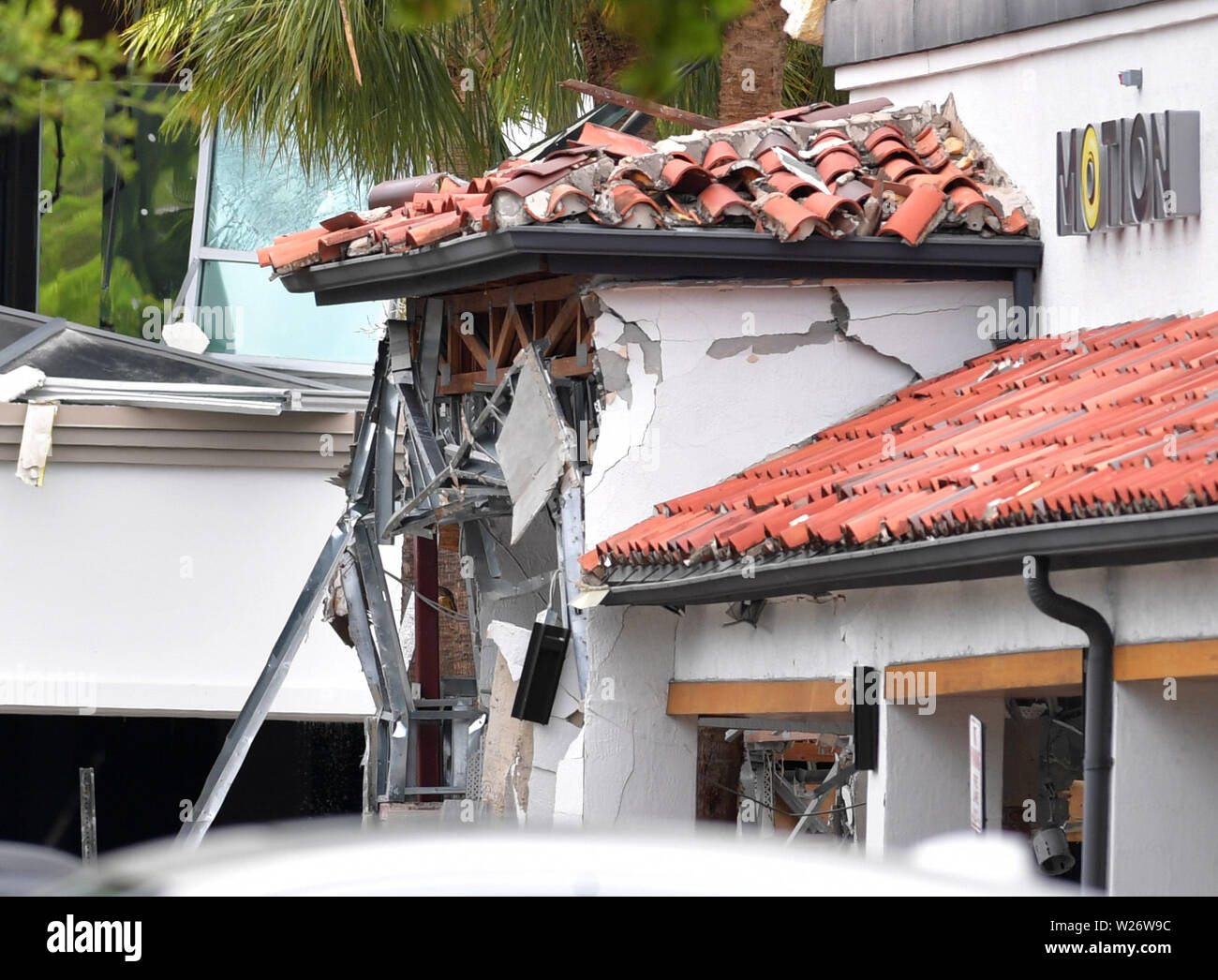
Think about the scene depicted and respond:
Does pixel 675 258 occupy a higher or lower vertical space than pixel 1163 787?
higher

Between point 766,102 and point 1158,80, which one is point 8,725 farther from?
point 1158,80

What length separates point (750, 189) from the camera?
9.07 meters

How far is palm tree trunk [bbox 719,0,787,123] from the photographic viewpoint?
1273 cm

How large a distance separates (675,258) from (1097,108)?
2.12 metres

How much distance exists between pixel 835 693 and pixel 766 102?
5754 mm

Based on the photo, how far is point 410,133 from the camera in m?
14.3

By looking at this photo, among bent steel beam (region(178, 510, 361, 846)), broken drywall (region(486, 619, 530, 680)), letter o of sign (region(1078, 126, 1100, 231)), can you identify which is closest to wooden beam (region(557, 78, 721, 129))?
letter o of sign (region(1078, 126, 1100, 231))

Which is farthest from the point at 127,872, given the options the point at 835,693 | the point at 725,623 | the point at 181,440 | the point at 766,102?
the point at 181,440

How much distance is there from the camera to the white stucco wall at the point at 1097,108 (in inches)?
342

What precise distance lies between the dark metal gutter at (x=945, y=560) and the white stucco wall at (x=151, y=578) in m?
6.45

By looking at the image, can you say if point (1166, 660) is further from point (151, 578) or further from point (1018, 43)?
point (151, 578)

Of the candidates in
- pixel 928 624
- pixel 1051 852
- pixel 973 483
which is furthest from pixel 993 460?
pixel 1051 852

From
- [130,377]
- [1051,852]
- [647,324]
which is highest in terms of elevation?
[130,377]
